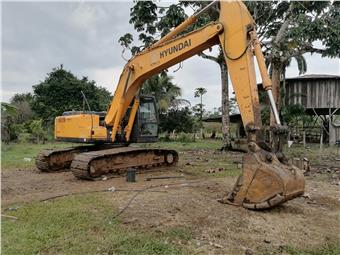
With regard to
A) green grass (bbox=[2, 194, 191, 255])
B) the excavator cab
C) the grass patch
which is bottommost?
the grass patch

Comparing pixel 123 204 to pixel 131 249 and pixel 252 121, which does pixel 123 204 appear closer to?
pixel 131 249

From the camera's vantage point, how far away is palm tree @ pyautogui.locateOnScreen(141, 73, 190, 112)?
2850cm

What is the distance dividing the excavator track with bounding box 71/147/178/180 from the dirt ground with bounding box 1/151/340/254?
0.40 metres

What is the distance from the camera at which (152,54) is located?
8688mm

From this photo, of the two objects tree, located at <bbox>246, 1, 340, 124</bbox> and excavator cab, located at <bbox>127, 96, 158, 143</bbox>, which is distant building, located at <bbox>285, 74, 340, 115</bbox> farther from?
excavator cab, located at <bbox>127, 96, 158, 143</bbox>

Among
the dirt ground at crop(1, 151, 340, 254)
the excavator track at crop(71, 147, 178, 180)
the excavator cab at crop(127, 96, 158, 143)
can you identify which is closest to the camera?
the dirt ground at crop(1, 151, 340, 254)

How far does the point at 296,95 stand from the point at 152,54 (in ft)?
62.9

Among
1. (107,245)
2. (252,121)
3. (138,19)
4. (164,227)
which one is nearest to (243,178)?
(252,121)

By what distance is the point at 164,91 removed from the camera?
3097cm

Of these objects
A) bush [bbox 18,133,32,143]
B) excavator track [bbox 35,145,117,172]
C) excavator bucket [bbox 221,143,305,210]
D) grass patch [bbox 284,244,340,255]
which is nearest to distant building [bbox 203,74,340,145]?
excavator track [bbox 35,145,117,172]

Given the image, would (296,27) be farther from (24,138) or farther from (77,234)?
(24,138)

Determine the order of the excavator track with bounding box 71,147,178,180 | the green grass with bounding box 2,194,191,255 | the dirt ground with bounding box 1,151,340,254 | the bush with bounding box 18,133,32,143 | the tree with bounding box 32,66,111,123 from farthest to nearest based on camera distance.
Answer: the tree with bounding box 32,66,111,123
the bush with bounding box 18,133,32,143
the excavator track with bounding box 71,147,178,180
the dirt ground with bounding box 1,151,340,254
the green grass with bounding box 2,194,191,255

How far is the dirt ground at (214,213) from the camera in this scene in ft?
14.5

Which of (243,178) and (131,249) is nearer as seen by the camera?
(131,249)
